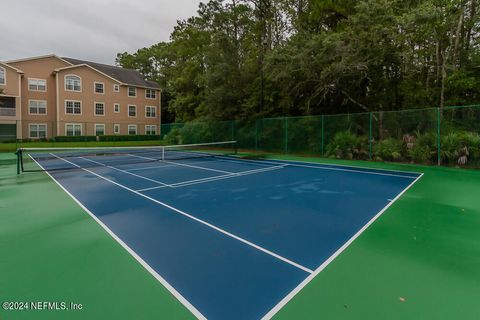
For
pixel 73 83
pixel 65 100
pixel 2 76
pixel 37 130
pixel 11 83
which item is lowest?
pixel 37 130

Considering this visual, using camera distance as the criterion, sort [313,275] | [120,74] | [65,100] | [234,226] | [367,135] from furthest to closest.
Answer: [120,74] → [65,100] → [367,135] → [234,226] → [313,275]

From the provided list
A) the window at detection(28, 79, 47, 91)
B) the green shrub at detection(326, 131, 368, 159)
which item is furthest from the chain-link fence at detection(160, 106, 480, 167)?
the window at detection(28, 79, 47, 91)

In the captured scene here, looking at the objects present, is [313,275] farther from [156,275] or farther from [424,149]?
[424,149]

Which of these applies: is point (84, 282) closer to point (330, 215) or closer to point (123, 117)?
point (330, 215)

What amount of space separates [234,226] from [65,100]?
3203 centimetres

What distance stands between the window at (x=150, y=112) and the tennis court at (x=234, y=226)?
28.6 metres

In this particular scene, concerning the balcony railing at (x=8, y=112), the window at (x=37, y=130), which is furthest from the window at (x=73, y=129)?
the balcony railing at (x=8, y=112)

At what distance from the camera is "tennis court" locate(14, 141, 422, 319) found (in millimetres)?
2648

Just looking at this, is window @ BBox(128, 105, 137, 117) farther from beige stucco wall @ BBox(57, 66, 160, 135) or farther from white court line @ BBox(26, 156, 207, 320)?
white court line @ BBox(26, 156, 207, 320)

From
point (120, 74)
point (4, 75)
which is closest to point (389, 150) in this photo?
point (4, 75)

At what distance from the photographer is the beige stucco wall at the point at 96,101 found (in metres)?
29.1

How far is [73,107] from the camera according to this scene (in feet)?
97.7

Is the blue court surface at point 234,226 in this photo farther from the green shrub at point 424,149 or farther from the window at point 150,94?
the window at point 150,94

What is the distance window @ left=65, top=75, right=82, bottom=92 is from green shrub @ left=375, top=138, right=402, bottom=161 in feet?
101
